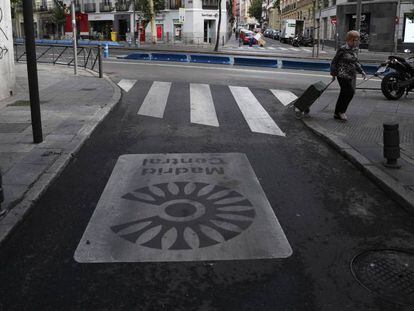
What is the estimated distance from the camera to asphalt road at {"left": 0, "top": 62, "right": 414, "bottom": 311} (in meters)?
3.54

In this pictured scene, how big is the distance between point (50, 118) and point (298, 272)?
22.5 ft

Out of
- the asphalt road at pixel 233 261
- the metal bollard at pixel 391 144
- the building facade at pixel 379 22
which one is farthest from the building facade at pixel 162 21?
the metal bollard at pixel 391 144

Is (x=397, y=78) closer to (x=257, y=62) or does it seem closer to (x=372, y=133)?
(x=372, y=133)

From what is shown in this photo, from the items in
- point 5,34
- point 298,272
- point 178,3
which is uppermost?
point 178,3

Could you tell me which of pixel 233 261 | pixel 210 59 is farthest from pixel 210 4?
pixel 233 261

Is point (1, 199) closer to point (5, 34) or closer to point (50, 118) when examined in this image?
point (50, 118)

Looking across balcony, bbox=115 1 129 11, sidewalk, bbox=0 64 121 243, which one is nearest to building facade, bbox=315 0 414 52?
balcony, bbox=115 1 129 11

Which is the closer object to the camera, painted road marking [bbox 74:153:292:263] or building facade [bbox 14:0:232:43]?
painted road marking [bbox 74:153:292:263]

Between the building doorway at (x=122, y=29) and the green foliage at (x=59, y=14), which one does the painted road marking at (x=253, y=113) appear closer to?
the building doorway at (x=122, y=29)

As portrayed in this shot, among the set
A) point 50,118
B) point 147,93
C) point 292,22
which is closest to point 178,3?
point 292,22

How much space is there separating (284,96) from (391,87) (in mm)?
2644

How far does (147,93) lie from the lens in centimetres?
1348

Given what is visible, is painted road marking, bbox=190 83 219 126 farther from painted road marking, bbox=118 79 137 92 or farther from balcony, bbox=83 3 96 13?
balcony, bbox=83 3 96 13

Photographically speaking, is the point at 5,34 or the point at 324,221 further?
the point at 5,34
